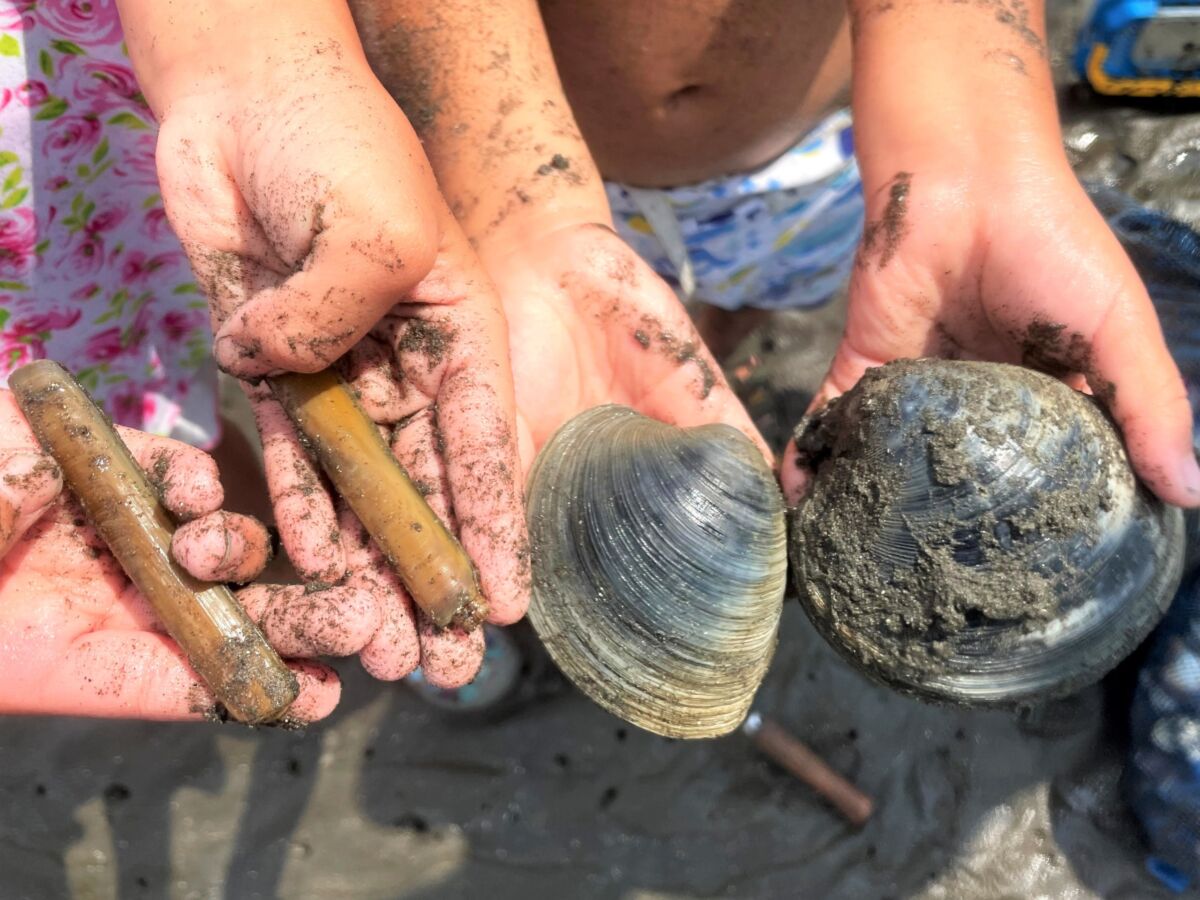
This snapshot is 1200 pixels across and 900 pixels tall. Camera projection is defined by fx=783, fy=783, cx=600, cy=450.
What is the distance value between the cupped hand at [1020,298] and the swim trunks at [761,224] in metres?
0.69

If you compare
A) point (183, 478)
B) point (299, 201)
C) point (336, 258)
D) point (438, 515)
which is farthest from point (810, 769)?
point (299, 201)

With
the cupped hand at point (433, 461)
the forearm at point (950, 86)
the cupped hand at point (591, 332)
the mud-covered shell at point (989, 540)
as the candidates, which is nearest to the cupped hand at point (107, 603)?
the cupped hand at point (433, 461)

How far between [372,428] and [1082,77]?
4.52 metres

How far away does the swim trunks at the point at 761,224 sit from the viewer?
289 centimetres

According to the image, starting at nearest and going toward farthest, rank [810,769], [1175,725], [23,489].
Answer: [23,489], [1175,725], [810,769]

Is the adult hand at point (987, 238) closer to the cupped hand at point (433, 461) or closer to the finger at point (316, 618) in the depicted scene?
the cupped hand at point (433, 461)

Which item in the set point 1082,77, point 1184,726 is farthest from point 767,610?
point 1082,77

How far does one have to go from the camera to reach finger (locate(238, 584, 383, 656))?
1.70 m

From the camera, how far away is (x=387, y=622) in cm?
174

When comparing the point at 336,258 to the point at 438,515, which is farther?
the point at 438,515

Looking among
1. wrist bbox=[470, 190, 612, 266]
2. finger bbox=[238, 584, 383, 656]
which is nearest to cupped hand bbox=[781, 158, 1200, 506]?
wrist bbox=[470, 190, 612, 266]

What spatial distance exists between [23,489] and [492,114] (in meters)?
1.65

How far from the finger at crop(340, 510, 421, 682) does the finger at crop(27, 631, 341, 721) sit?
163 millimetres

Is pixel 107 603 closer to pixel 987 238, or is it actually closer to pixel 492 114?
pixel 492 114
